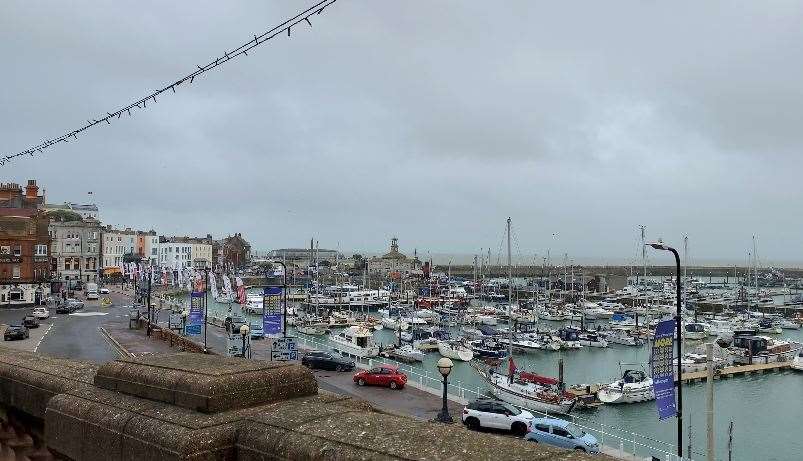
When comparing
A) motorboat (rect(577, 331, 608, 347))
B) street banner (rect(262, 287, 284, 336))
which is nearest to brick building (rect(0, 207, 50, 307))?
street banner (rect(262, 287, 284, 336))

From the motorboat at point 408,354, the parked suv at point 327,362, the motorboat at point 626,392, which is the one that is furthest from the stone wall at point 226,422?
the motorboat at point 408,354

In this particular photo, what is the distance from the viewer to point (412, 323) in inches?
3120

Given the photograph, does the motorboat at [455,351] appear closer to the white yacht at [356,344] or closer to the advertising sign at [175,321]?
the white yacht at [356,344]

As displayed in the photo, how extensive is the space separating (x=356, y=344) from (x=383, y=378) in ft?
86.0

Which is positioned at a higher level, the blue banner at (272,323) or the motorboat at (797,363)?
the blue banner at (272,323)

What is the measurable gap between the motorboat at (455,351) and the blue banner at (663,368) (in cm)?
3728

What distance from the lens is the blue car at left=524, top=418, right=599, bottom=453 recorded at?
23000mm

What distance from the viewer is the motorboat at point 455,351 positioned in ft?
188

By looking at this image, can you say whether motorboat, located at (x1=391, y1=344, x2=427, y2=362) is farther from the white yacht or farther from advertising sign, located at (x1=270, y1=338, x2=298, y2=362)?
advertising sign, located at (x1=270, y1=338, x2=298, y2=362)

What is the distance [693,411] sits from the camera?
1674 inches

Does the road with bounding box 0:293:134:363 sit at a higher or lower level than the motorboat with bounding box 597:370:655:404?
higher

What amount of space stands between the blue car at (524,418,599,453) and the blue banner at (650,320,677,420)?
442 centimetres

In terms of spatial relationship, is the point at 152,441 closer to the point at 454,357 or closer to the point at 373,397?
the point at 373,397

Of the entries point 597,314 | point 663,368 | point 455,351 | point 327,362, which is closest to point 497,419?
point 663,368
